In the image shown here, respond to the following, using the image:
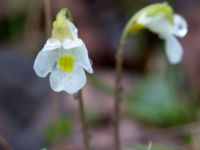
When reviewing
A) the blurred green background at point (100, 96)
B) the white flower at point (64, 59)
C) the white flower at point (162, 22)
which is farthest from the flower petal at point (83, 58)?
the blurred green background at point (100, 96)

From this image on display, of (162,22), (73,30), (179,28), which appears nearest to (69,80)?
(73,30)

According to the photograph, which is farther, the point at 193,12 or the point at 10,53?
the point at 193,12

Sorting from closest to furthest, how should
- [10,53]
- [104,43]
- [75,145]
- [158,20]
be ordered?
[158,20] → [75,145] → [10,53] → [104,43]

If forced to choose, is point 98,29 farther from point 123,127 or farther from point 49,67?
point 49,67

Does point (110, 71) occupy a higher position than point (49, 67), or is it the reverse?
point (49, 67)

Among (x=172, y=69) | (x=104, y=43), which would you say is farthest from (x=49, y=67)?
(x=104, y=43)

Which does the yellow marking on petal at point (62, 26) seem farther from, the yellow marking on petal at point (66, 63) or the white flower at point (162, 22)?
the white flower at point (162, 22)

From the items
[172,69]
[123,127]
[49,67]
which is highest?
[49,67]

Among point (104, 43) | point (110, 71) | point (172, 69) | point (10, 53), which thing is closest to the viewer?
point (172, 69)
